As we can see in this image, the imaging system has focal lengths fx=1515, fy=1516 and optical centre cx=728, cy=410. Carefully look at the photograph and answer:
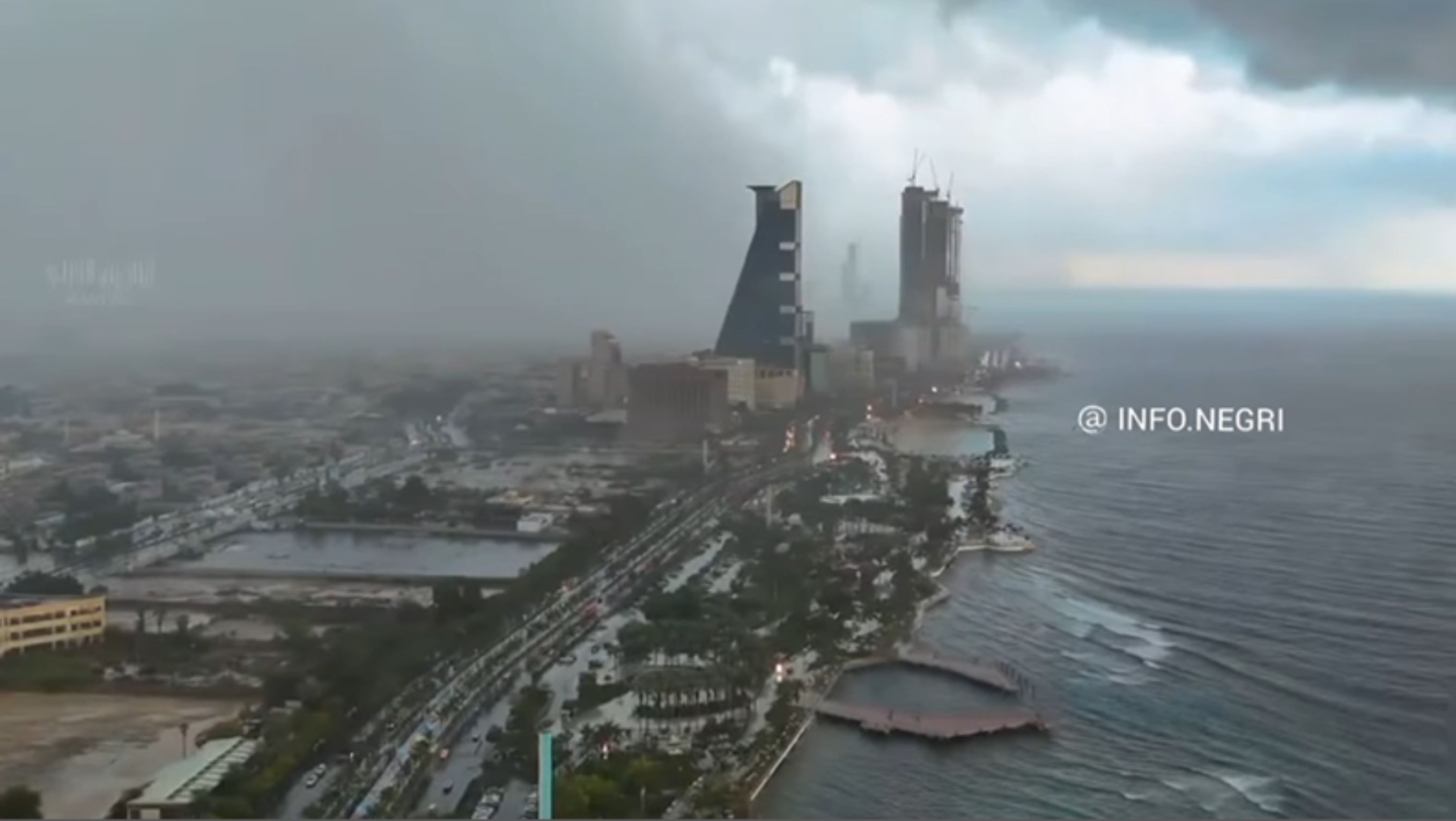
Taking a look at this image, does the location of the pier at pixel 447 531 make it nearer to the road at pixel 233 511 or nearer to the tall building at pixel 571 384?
the road at pixel 233 511

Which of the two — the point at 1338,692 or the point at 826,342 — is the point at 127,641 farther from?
the point at 1338,692

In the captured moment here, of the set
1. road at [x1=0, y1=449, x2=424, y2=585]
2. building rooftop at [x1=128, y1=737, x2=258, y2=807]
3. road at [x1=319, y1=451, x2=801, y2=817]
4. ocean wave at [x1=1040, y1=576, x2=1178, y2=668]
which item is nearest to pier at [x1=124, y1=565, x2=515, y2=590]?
road at [x1=0, y1=449, x2=424, y2=585]

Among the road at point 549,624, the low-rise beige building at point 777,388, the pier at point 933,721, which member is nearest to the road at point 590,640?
the road at point 549,624

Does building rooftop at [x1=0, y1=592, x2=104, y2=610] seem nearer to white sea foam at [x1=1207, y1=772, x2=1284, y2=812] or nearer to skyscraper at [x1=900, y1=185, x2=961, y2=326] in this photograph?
skyscraper at [x1=900, y1=185, x2=961, y2=326]

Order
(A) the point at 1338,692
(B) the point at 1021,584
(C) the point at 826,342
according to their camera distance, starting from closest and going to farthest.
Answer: (A) the point at 1338,692, (B) the point at 1021,584, (C) the point at 826,342

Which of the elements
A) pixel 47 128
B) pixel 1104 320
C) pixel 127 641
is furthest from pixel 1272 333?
pixel 47 128

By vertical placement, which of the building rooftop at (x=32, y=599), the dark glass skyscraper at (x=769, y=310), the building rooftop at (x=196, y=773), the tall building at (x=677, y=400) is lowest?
the building rooftop at (x=196, y=773)

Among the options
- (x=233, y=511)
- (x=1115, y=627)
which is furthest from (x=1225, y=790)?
(x=233, y=511)
